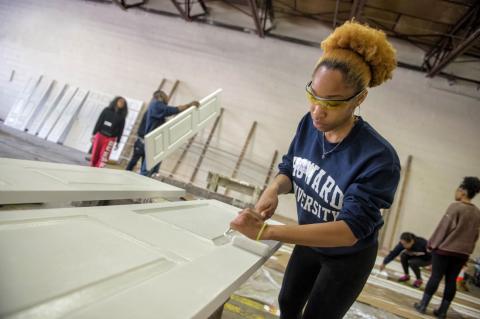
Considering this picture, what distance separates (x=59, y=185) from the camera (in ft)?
4.09

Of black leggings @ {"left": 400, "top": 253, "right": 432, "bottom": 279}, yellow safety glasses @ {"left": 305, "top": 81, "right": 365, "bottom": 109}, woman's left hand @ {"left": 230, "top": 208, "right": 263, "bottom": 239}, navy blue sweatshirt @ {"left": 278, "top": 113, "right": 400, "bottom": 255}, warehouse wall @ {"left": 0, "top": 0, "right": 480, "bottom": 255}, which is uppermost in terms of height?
warehouse wall @ {"left": 0, "top": 0, "right": 480, "bottom": 255}

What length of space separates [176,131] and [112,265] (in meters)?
3.90

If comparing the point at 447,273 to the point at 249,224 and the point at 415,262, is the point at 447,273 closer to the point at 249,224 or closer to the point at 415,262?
the point at 415,262

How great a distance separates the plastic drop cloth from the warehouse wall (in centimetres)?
380

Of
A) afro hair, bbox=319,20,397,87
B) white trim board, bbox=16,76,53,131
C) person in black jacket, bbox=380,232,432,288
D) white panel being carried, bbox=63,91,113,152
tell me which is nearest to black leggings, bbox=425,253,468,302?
person in black jacket, bbox=380,232,432,288

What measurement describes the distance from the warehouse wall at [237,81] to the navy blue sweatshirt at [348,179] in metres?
5.31

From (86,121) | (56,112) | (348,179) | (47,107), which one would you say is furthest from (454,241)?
(47,107)

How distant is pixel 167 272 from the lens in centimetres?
78

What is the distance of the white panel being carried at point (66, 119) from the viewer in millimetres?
7211

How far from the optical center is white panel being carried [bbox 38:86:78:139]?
7.32 metres

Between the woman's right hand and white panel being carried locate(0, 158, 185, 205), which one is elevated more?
the woman's right hand

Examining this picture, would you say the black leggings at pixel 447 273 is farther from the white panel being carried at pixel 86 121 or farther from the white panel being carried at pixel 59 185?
the white panel being carried at pixel 86 121

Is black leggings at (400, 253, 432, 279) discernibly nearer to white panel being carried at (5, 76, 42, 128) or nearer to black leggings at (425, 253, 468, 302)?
black leggings at (425, 253, 468, 302)

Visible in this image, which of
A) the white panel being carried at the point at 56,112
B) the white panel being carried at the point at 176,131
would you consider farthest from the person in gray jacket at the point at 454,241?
the white panel being carried at the point at 56,112
